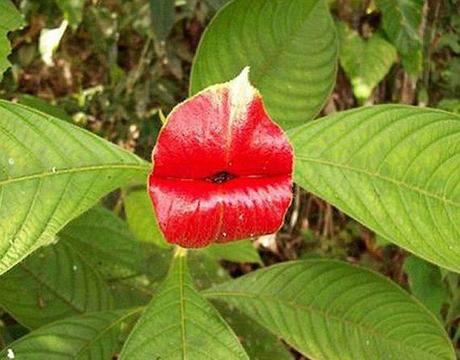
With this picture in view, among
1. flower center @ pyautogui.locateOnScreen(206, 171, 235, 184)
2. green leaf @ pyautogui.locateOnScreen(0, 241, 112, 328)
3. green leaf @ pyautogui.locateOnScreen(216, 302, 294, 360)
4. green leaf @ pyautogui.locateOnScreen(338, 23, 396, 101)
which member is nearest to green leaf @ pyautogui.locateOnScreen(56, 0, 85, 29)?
green leaf @ pyautogui.locateOnScreen(0, 241, 112, 328)

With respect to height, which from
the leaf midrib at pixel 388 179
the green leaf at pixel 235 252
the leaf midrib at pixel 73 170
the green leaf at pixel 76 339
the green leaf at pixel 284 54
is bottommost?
the green leaf at pixel 235 252

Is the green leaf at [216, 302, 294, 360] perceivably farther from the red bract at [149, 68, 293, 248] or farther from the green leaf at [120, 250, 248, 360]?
the red bract at [149, 68, 293, 248]

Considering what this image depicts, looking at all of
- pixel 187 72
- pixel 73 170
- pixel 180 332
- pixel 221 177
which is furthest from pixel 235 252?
pixel 187 72

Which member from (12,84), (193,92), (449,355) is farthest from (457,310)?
(12,84)

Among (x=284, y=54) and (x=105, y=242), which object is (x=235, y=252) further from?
(x=284, y=54)

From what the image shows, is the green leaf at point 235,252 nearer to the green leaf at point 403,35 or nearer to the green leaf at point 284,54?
the green leaf at point 284,54

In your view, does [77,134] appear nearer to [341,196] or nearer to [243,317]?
[341,196]

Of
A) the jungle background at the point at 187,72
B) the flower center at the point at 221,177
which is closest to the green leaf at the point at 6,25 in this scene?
the flower center at the point at 221,177
